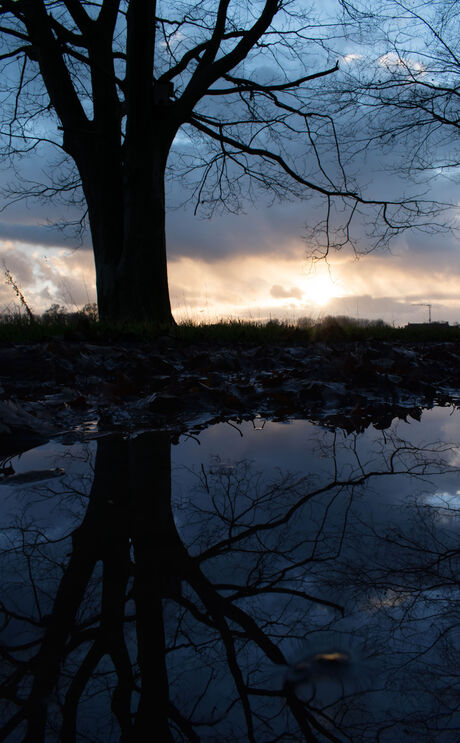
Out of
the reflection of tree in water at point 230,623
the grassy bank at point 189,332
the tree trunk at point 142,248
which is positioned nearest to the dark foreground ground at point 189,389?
the grassy bank at point 189,332

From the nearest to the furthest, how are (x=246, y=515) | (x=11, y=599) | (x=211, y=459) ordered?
(x=11, y=599)
(x=246, y=515)
(x=211, y=459)

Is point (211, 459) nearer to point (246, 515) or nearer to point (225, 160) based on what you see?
point (246, 515)

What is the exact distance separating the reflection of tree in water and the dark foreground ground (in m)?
1.16

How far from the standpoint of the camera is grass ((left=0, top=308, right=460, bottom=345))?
229 inches

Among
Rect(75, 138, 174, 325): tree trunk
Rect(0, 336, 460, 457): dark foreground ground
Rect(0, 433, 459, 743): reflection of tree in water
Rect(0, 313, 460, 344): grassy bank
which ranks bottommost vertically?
Rect(0, 433, 459, 743): reflection of tree in water

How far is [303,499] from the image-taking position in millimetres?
1408

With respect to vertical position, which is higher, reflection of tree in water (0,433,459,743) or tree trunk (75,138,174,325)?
tree trunk (75,138,174,325)

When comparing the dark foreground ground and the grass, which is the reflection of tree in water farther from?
the grass

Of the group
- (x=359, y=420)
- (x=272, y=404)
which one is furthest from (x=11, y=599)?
(x=272, y=404)

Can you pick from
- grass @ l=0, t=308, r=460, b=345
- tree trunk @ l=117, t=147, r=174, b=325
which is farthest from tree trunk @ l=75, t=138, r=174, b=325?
grass @ l=0, t=308, r=460, b=345

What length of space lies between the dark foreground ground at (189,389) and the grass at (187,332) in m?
0.77

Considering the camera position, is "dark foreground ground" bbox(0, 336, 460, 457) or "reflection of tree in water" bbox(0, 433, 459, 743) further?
"dark foreground ground" bbox(0, 336, 460, 457)

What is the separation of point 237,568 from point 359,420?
1751mm

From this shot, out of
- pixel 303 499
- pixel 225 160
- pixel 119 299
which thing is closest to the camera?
pixel 303 499
